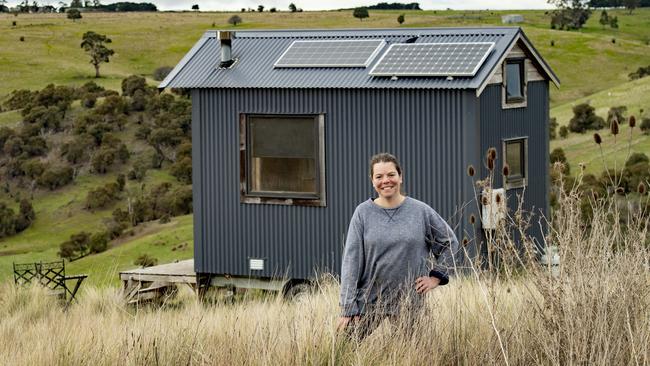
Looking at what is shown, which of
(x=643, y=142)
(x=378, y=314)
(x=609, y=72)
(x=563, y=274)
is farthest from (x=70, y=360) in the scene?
(x=609, y=72)

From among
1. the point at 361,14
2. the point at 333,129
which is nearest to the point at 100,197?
the point at 333,129

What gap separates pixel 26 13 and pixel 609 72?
2176 inches

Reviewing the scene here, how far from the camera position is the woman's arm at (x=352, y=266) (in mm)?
7082

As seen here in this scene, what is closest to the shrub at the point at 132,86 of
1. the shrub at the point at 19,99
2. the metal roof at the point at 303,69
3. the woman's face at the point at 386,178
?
the shrub at the point at 19,99

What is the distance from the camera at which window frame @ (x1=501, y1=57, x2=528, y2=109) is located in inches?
615

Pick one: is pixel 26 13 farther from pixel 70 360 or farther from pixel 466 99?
pixel 70 360

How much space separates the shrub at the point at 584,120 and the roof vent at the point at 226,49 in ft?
82.3

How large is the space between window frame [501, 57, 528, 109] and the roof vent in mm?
3713

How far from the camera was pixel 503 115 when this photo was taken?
51.4 feet

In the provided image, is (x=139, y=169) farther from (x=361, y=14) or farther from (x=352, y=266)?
(x=361, y=14)

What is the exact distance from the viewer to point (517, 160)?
16281mm

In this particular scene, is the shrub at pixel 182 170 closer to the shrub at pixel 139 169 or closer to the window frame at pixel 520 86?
the shrub at pixel 139 169

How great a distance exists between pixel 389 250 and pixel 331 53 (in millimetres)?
9150

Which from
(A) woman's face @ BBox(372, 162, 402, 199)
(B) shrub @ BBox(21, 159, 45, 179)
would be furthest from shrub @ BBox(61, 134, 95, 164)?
(A) woman's face @ BBox(372, 162, 402, 199)
